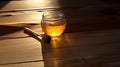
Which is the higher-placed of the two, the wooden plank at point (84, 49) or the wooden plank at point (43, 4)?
the wooden plank at point (43, 4)

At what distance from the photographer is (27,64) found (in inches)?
33.6

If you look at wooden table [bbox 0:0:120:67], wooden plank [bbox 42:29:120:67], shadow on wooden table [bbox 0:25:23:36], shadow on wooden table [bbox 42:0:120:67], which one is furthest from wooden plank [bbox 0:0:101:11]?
wooden plank [bbox 42:29:120:67]

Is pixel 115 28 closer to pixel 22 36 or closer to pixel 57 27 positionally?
pixel 57 27

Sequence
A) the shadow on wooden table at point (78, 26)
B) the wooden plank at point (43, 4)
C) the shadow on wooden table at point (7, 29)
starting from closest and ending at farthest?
the shadow on wooden table at point (78, 26), the shadow on wooden table at point (7, 29), the wooden plank at point (43, 4)

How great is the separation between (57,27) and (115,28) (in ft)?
0.84

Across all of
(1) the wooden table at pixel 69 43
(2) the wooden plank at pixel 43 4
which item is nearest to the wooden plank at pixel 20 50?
(1) the wooden table at pixel 69 43

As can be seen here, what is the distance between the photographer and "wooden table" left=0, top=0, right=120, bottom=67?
0.86 meters

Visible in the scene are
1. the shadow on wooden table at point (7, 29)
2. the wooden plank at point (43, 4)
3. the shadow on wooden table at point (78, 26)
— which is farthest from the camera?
the wooden plank at point (43, 4)

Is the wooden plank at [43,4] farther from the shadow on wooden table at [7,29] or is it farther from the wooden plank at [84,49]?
the wooden plank at [84,49]

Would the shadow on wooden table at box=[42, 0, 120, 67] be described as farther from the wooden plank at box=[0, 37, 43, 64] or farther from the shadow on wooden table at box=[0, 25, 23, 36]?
the shadow on wooden table at box=[0, 25, 23, 36]

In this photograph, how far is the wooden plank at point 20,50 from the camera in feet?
2.91

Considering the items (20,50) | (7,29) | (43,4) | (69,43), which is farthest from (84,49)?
(43,4)

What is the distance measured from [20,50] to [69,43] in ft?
0.59

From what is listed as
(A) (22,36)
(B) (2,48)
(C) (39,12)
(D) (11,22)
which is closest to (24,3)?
(C) (39,12)
